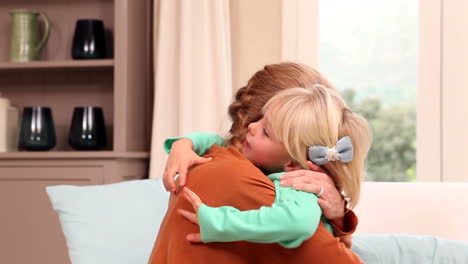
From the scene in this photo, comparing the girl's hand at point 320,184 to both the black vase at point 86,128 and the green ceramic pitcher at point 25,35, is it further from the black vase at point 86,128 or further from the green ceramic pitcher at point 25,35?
the green ceramic pitcher at point 25,35

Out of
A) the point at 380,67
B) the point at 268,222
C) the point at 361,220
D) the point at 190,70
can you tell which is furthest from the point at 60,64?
the point at 268,222

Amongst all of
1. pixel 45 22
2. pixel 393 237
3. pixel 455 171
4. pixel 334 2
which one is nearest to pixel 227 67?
pixel 334 2

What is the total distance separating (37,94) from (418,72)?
1747 mm

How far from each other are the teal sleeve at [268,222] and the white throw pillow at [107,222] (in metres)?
0.58

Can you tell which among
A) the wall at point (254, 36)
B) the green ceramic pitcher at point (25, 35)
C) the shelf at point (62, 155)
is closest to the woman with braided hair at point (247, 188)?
the shelf at point (62, 155)

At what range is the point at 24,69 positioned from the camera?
137 inches

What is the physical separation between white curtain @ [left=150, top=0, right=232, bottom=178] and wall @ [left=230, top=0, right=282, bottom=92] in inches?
2.8

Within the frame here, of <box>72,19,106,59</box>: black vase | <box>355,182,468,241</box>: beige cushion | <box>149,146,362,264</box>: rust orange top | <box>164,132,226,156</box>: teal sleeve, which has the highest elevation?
<box>72,19,106,59</box>: black vase

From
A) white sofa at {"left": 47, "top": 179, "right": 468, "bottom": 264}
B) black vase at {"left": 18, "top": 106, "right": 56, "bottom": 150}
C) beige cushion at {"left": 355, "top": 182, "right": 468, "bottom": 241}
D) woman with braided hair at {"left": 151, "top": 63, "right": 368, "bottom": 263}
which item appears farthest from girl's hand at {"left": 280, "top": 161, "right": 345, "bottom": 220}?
black vase at {"left": 18, "top": 106, "right": 56, "bottom": 150}

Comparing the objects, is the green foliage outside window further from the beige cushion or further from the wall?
the beige cushion

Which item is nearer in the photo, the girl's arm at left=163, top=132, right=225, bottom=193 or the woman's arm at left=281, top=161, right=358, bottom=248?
the woman's arm at left=281, top=161, right=358, bottom=248

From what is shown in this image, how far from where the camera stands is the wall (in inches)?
135

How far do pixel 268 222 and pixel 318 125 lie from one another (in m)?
0.21

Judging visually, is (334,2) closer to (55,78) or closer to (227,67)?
(227,67)
